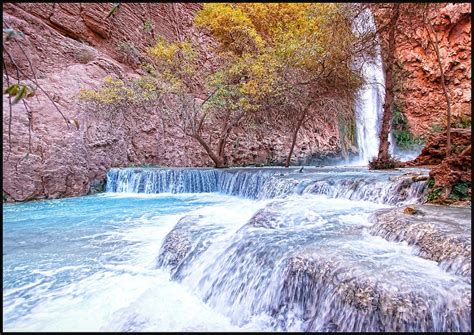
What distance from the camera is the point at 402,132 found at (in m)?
21.0

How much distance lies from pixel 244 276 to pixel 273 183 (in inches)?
232

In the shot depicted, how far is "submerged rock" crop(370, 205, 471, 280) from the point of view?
117 inches

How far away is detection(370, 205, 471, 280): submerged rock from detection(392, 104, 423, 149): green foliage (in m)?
17.8

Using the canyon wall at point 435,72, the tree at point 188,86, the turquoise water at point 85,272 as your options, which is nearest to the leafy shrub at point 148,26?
the tree at point 188,86

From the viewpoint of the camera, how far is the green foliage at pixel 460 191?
4.97 meters

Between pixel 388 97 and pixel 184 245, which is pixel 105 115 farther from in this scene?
pixel 388 97

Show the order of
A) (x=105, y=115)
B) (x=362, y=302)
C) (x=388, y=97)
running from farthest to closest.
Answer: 1. (x=105, y=115)
2. (x=388, y=97)
3. (x=362, y=302)

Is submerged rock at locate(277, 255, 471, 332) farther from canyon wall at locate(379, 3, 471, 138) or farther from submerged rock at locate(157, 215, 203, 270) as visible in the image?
canyon wall at locate(379, 3, 471, 138)

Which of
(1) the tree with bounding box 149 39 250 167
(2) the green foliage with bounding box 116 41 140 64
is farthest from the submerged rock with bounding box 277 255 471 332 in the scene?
(2) the green foliage with bounding box 116 41 140 64

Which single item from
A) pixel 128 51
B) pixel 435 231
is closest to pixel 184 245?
pixel 435 231

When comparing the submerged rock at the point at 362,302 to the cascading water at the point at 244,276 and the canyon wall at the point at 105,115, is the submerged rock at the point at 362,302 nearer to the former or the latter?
the cascading water at the point at 244,276

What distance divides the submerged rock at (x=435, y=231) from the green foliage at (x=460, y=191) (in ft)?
1.36

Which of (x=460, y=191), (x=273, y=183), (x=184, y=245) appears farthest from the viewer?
(x=273, y=183)

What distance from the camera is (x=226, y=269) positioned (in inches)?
143
